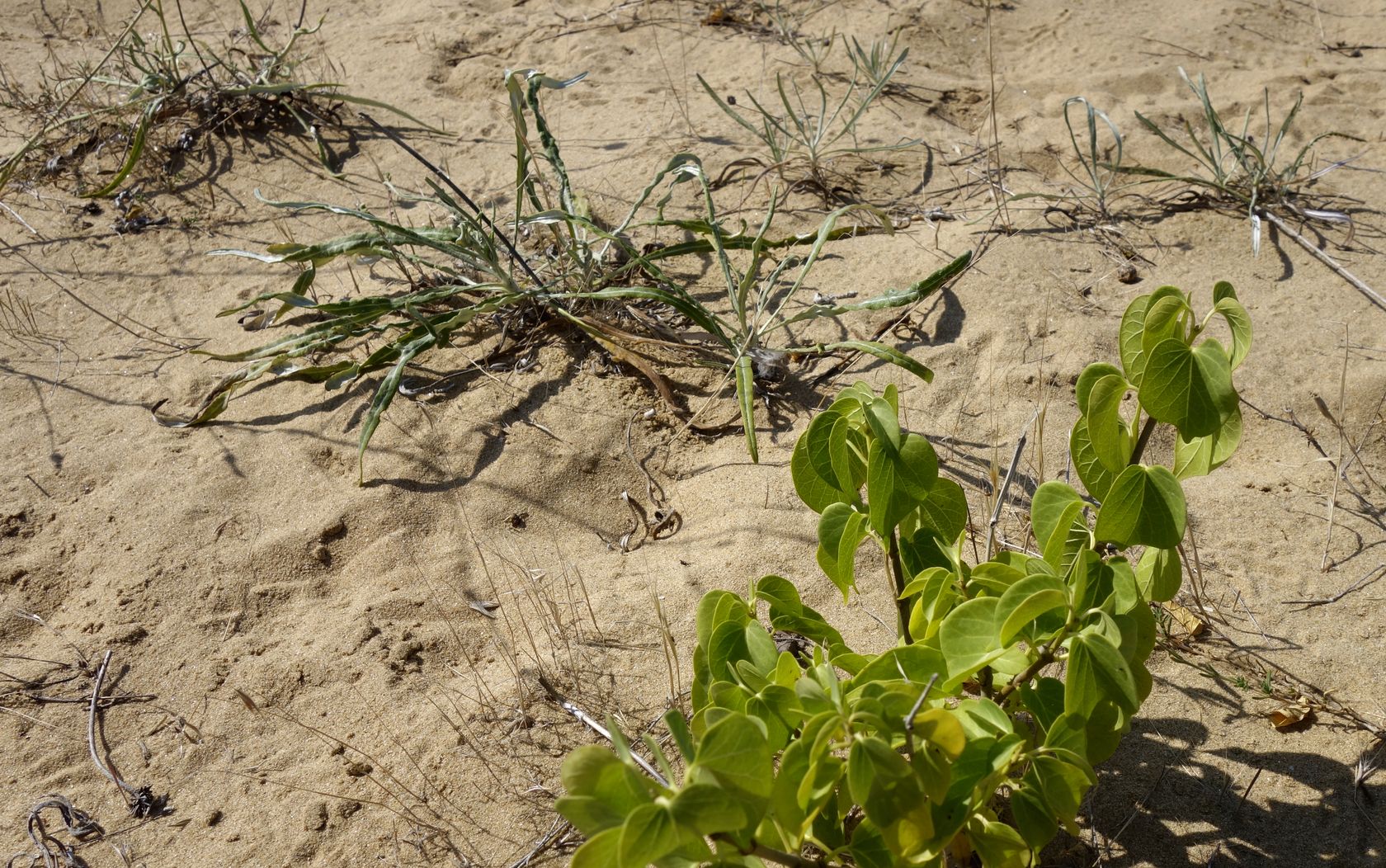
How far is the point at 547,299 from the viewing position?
8.32 ft

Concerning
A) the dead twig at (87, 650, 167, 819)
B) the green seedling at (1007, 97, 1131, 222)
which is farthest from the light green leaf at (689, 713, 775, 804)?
the green seedling at (1007, 97, 1131, 222)

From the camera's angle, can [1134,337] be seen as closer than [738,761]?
No

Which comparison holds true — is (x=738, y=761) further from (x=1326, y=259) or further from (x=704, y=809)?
(x=1326, y=259)

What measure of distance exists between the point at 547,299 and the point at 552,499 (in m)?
0.60

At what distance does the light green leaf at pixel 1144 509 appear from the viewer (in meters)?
1.07

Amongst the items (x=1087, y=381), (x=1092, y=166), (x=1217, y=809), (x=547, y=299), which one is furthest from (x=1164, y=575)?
(x=1092, y=166)

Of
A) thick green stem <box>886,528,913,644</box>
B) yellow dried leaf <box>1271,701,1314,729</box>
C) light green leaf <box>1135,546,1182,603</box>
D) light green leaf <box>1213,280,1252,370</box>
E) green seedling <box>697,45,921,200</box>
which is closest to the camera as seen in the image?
light green leaf <box>1213,280,1252,370</box>

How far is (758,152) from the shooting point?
10.5 ft

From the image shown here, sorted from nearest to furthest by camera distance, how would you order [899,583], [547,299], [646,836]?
1. [646,836]
2. [899,583]
3. [547,299]

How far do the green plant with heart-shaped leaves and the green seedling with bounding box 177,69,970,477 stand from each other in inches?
39.1

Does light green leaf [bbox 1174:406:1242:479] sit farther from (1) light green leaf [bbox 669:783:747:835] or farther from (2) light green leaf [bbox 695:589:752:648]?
(1) light green leaf [bbox 669:783:747:835]

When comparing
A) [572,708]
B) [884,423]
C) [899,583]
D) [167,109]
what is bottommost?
[572,708]

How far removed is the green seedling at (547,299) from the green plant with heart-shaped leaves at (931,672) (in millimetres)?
992

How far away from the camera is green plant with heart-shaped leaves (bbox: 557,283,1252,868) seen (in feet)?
2.93
